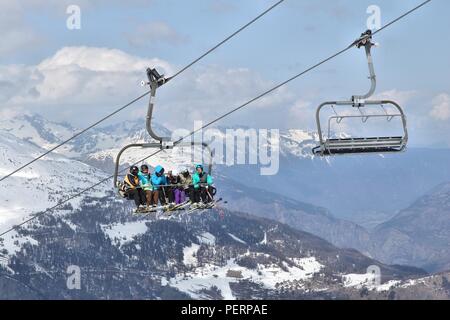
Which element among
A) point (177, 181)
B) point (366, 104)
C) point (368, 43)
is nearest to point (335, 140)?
point (366, 104)

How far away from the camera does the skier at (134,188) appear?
43562 mm

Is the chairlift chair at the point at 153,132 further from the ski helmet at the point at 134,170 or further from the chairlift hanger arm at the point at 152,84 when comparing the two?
the ski helmet at the point at 134,170

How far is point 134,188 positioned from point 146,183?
2.36 feet

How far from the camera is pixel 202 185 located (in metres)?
44.0

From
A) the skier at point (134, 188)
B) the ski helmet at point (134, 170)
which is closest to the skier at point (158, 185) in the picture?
the skier at point (134, 188)

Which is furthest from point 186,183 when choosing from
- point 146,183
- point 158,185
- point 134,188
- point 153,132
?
point 153,132

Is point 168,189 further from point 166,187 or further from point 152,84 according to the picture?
point 152,84

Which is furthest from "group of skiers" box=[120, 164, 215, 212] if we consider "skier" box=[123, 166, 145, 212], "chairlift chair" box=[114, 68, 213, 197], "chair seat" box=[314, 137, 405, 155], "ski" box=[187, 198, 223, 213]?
"chair seat" box=[314, 137, 405, 155]

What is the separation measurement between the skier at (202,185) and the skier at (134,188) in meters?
2.93

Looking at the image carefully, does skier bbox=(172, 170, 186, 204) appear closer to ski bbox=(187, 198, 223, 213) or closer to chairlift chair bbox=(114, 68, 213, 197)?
ski bbox=(187, 198, 223, 213)

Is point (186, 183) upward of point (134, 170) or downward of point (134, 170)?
downward
